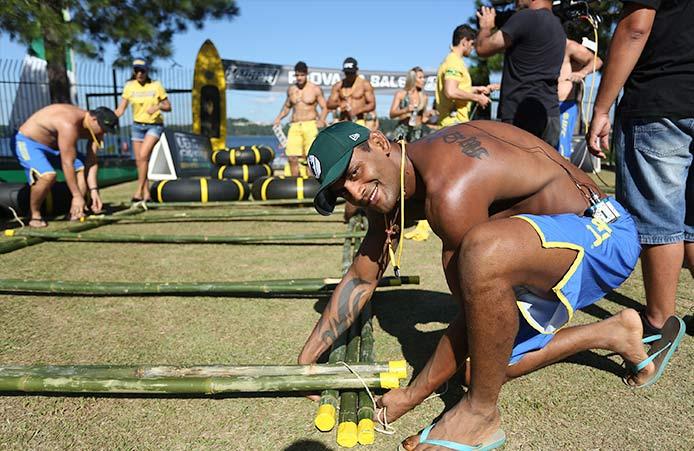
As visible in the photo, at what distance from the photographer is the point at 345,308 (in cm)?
221

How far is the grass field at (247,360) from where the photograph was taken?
5.82 feet

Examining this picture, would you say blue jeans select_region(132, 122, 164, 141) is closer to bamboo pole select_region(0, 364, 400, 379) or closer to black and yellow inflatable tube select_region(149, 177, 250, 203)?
black and yellow inflatable tube select_region(149, 177, 250, 203)

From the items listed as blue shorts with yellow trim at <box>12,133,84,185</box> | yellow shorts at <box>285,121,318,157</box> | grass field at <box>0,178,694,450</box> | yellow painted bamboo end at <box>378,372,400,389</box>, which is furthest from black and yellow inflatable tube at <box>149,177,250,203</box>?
yellow painted bamboo end at <box>378,372,400,389</box>

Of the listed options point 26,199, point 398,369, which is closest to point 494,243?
point 398,369

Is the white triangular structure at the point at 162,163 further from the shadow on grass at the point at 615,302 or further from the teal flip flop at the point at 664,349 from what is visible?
the teal flip flop at the point at 664,349

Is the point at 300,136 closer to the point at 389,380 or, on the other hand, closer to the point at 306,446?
the point at 389,380

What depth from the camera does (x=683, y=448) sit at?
1.67 metres

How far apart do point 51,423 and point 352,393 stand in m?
1.14

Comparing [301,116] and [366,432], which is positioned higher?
[301,116]

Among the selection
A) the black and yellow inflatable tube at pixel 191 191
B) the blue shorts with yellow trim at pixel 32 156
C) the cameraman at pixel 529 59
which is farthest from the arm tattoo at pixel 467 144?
the black and yellow inflatable tube at pixel 191 191

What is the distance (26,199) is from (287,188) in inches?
132

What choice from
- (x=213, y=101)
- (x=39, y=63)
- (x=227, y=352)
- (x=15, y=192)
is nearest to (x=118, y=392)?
(x=227, y=352)

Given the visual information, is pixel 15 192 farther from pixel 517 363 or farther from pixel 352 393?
pixel 517 363

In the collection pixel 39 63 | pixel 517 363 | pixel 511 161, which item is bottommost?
pixel 517 363
